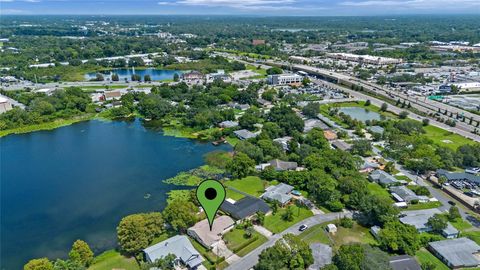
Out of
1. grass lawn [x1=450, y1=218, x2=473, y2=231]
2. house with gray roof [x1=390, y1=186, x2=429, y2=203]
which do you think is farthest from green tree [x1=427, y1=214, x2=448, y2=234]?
house with gray roof [x1=390, y1=186, x2=429, y2=203]

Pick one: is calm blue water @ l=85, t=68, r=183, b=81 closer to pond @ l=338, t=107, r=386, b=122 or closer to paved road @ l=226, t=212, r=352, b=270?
pond @ l=338, t=107, r=386, b=122

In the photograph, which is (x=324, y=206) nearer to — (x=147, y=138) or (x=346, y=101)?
(x=147, y=138)

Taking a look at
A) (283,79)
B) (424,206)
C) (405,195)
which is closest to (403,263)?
(424,206)

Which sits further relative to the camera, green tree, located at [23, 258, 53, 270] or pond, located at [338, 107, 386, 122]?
pond, located at [338, 107, 386, 122]

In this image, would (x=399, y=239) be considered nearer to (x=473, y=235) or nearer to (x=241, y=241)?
(x=473, y=235)

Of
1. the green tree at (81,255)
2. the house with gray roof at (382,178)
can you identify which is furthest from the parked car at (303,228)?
the green tree at (81,255)

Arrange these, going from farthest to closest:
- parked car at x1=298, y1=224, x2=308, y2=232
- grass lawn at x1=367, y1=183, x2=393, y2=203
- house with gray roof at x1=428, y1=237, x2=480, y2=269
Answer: grass lawn at x1=367, y1=183, x2=393, y2=203 < parked car at x1=298, y1=224, x2=308, y2=232 < house with gray roof at x1=428, y1=237, x2=480, y2=269
